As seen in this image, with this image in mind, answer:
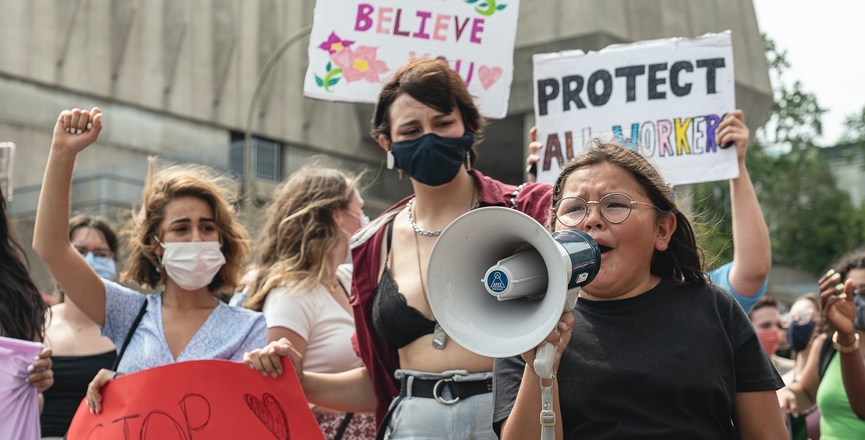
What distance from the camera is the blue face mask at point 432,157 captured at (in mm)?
3469

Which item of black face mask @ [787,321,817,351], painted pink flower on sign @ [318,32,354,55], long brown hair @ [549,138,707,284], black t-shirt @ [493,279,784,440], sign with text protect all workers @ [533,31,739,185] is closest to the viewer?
black t-shirt @ [493,279,784,440]

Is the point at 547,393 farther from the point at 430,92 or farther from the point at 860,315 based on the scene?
the point at 860,315

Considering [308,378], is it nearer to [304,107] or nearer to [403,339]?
[403,339]

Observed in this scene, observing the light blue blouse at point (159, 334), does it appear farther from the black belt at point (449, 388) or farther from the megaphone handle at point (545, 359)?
the megaphone handle at point (545, 359)

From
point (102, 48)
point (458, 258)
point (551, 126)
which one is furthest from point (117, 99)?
point (458, 258)

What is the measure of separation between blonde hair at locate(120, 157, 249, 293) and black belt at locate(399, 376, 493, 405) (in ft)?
3.80

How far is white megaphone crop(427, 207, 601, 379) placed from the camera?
2207 mm

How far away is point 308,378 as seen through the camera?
3.50 metres

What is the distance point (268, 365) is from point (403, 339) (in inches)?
18.5

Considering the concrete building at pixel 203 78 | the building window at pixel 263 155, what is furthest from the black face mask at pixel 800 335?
the building window at pixel 263 155

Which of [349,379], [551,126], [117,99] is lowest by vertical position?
[349,379]

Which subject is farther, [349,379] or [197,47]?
[197,47]

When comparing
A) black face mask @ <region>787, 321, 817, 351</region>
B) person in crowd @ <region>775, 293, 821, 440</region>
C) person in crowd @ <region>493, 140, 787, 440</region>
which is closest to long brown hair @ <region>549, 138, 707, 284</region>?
person in crowd @ <region>493, 140, 787, 440</region>

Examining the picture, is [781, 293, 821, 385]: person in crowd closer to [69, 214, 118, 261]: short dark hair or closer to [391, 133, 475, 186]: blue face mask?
[391, 133, 475, 186]: blue face mask
